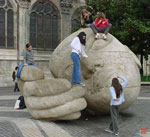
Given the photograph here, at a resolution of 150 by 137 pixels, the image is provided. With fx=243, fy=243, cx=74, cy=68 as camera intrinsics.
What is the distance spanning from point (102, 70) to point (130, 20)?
1165 centimetres

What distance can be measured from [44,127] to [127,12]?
15261 millimetres

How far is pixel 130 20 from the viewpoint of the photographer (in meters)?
17.0

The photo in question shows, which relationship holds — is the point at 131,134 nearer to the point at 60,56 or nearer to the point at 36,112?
the point at 36,112

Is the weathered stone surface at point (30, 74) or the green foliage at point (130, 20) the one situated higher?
the green foliage at point (130, 20)

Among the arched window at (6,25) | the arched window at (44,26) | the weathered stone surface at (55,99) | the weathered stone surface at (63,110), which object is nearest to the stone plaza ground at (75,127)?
the weathered stone surface at (63,110)

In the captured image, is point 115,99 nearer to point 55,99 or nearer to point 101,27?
point 55,99

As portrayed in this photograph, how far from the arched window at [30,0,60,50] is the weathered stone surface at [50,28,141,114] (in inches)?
690

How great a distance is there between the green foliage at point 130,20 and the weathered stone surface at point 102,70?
10714 millimetres

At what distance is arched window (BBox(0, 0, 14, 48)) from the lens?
2253cm

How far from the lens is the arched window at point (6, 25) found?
22527mm

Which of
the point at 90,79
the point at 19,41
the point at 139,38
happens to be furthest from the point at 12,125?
the point at 19,41

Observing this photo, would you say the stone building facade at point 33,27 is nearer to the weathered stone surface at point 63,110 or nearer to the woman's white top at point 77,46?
the weathered stone surface at point 63,110

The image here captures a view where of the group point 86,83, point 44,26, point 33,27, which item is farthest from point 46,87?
point 44,26

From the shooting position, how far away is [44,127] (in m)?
5.67
